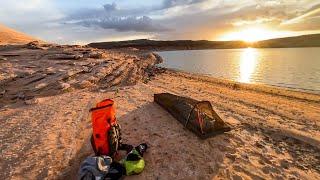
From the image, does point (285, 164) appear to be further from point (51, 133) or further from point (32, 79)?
point (32, 79)

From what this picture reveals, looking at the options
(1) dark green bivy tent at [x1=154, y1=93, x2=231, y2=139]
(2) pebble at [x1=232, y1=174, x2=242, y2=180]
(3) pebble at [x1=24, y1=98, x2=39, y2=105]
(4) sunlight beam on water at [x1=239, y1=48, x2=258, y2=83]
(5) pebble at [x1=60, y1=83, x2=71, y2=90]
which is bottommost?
(4) sunlight beam on water at [x1=239, y1=48, x2=258, y2=83]

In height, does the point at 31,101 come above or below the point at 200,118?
below

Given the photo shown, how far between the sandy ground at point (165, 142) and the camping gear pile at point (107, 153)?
0.31 meters

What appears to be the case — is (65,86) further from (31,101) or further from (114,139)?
(114,139)

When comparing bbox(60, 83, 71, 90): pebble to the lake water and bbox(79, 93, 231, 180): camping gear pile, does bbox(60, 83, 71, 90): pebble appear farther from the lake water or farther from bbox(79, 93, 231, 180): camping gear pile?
the lake water

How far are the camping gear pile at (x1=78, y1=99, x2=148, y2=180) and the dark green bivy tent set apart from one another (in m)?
1.96

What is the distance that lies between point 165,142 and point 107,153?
191 centimetres

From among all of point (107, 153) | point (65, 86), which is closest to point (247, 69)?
point (65, 86)

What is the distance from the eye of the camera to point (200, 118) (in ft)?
32.8

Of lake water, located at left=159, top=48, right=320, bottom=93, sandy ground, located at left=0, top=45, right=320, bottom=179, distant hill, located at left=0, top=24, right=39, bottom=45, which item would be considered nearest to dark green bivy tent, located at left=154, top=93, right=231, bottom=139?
sandy ground, located at left=0, top=45, right=320, bottom=179

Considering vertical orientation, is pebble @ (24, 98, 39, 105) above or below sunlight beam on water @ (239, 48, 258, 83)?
above

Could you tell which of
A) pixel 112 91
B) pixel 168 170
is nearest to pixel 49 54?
pixel 112 91

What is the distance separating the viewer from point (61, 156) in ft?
27.2

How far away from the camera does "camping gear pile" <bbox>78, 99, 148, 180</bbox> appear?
273 inches
